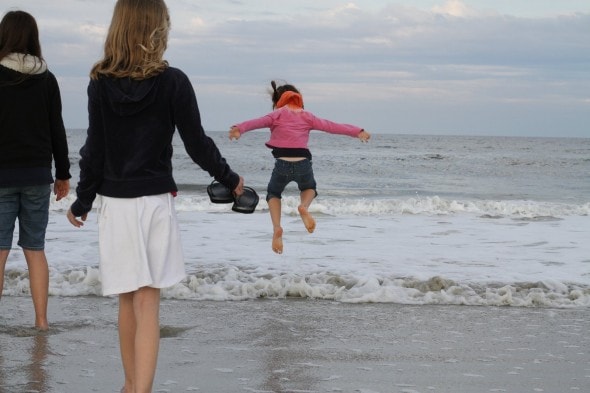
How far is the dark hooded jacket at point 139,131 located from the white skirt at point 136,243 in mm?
57

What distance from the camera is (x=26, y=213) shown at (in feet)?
17.0

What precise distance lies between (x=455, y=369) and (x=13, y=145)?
2865 mm

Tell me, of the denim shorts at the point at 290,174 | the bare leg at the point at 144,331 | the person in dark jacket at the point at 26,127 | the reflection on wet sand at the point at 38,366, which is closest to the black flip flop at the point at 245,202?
the bare leg at the point at 144,331

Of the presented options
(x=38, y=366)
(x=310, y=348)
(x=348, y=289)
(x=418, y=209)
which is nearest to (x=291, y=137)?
Answer: (x=348, y=289)

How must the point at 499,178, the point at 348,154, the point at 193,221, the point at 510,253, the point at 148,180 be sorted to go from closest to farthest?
the point at 148,180 → the point at 510,253 → the point at 193,221 → the point at 499,178 → the point at 348,154

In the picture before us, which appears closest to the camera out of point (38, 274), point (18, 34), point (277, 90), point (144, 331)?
point (144, 331)

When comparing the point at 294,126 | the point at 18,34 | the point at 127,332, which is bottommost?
the point at 127,332

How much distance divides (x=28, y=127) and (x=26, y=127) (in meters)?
0.01

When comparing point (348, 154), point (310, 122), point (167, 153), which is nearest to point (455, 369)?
point (167, 153)

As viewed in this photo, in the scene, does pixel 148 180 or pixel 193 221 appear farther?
pixel 193 221

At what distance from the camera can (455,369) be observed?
4.88 metres

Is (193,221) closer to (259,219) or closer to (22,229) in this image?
(259,219)

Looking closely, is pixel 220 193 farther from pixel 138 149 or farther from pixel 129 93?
pixel 129 93

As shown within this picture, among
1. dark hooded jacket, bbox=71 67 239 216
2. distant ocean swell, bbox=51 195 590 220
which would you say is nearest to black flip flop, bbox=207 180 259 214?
dark hooded jacket, bbox=71 67 239 216
